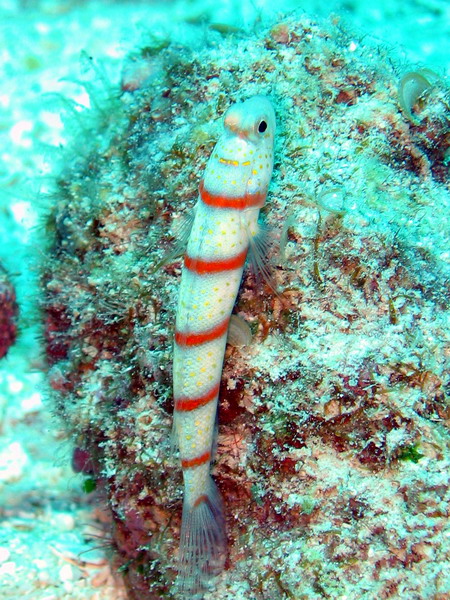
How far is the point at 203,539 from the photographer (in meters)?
2.76

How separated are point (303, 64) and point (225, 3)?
20.6 feet

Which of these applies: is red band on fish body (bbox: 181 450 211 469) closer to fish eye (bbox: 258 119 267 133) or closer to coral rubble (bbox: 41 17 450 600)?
coral rubble (bbox: 41 17 450 600)

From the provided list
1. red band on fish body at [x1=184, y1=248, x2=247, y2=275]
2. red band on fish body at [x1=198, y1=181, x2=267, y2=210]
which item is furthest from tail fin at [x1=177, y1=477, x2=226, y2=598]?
red band on fish body at [x1=198, y1=181, x2=267, y2=210]

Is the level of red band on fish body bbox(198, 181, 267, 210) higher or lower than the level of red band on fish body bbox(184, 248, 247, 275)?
higher

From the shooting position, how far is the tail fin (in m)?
2.75

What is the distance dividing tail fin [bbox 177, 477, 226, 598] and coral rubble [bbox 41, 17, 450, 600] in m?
0.09

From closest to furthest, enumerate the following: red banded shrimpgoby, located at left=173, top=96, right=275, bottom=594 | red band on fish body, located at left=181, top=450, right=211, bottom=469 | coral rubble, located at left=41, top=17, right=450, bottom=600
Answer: coral rubble, located at left=41, top=17, right=450, bottom=600 → red banded shrimpgoby, located at left=173, top=96, right=275, bottom=594 → red band on fish body, located at left=181, top=450, right=211, bottom=469

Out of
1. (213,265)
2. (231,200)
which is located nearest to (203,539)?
(213,265)

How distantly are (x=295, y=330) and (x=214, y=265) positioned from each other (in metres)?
0.62

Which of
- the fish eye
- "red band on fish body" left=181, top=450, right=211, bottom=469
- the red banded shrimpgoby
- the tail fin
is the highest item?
the fish eye

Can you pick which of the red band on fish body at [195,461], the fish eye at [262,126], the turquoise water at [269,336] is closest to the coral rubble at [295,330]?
the turquoise water at [269,336]

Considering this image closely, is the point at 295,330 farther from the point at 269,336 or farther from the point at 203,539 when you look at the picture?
the point at 203,539

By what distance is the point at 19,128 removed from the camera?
227 inches

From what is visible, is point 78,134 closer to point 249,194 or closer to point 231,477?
point 249,194
